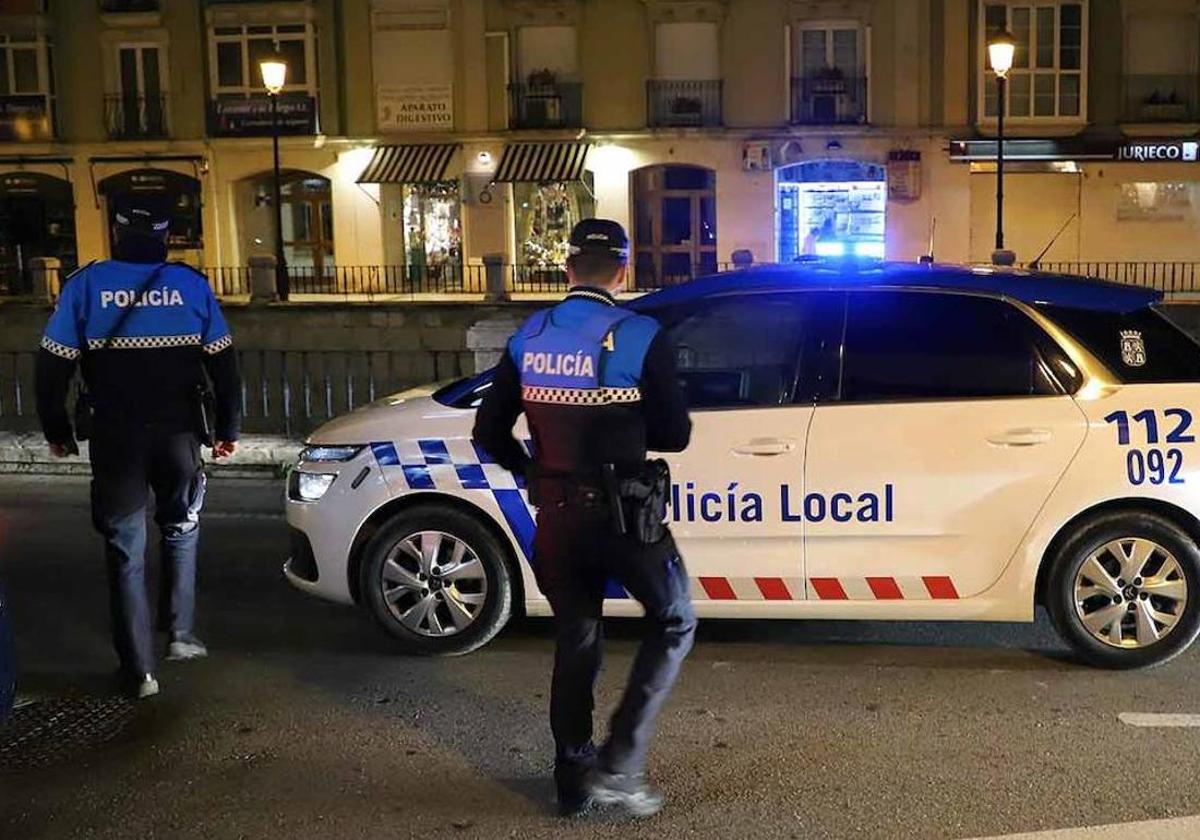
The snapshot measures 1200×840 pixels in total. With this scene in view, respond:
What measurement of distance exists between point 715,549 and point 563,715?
1.60 m

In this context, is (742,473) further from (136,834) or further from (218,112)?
(218,112)

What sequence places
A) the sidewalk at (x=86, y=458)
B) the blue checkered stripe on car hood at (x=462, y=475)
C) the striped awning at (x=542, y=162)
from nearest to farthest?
the blue checkered stripe on car hood at (x=462, y=475) → the sidewalk at (x=86, y=458) → the striped awning at (x=542, y=162)

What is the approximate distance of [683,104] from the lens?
32.3 m

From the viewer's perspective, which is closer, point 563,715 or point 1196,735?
point 563,715

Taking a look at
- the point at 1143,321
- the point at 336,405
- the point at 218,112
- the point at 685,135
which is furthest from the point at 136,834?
the point at 218,112

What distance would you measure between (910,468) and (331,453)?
2497 mm

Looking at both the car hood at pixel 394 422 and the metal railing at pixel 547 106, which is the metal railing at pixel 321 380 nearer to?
the car hood at pixel 394 422

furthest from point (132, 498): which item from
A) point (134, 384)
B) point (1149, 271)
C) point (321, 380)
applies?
point (1149, 271)

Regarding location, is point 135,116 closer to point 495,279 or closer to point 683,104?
point 683,104

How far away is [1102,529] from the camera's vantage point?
5.35 metres

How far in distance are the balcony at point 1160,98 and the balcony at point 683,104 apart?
9.82m

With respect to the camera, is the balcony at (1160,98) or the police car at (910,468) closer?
the police car at (910,468)

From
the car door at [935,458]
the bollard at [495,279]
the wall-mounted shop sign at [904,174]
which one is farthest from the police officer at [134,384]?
the wall-mounted shop sign at [904,174]

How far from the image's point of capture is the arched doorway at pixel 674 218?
3272 cm
